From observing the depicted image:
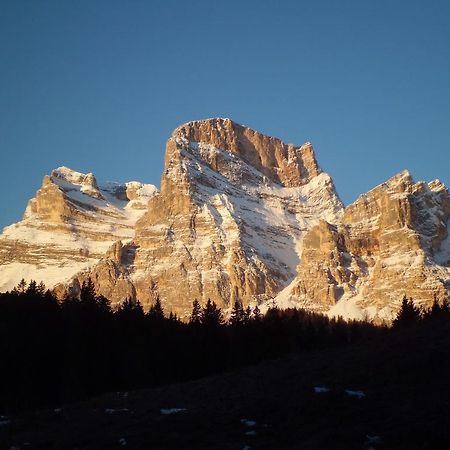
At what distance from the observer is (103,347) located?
68875 millimetres

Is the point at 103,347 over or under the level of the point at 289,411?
over

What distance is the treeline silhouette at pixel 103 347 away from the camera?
6200 centimetres

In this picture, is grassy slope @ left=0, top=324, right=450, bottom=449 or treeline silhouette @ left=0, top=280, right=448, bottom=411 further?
treeline silhouette @ left=0, top=280, right=448, bottom=411

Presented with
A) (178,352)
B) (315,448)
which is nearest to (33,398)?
(178,352)

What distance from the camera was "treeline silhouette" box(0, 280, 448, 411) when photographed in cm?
6200

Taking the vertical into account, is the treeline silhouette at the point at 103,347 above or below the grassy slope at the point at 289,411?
above

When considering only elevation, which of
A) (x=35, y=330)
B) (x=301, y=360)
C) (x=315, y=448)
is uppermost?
(x=35, y=330)

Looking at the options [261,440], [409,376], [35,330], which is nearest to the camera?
[261,440]

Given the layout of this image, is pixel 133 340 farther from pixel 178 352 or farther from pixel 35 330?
pixel 35 330

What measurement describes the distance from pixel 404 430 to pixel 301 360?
2351cm

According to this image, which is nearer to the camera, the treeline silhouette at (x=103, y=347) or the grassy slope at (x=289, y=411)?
the grassy slope at (x=289, y=411)

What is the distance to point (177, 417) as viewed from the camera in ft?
128

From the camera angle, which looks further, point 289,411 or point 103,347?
point 103,347

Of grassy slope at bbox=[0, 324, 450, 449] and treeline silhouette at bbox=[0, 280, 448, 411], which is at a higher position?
treeline silhouette at bbox=[0, 280, 448, 411]
